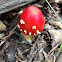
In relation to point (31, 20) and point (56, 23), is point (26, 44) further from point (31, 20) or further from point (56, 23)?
point (56, 23)

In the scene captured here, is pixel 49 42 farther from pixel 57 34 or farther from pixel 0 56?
pixel 0 56

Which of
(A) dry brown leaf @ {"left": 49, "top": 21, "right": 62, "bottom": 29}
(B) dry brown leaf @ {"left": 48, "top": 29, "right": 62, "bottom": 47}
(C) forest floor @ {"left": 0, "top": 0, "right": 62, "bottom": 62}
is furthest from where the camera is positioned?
(A) dry brown leaf @ {"left": 49, "top": 21, "right": 62, "bottom": 29}

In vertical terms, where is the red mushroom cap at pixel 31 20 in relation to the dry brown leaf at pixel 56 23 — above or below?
above

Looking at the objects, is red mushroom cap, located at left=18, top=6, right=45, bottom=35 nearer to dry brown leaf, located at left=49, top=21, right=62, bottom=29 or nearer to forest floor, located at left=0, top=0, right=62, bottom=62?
Result: forest floor, located at left=0, top=0, right=62, bottom=62

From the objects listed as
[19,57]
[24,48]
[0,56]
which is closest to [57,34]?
[24,48]

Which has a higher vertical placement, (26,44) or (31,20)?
(31,20)

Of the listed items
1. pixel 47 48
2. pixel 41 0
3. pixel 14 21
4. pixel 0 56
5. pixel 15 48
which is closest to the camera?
pixel 0 56

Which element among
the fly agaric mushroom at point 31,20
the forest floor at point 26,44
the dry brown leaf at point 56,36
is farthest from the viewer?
the dry brown leaf at point 56,36

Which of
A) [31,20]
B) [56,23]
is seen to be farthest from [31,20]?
[56,23]

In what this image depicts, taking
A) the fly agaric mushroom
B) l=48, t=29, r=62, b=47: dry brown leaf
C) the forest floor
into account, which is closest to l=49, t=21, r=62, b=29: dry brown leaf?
the forest floor

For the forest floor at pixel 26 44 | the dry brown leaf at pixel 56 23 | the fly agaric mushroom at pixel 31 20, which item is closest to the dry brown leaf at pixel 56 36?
the forest floor at pixel 26 44

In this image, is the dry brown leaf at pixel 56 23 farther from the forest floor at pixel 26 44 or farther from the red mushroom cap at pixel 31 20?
the red mushroom cap at pixel 31 20
